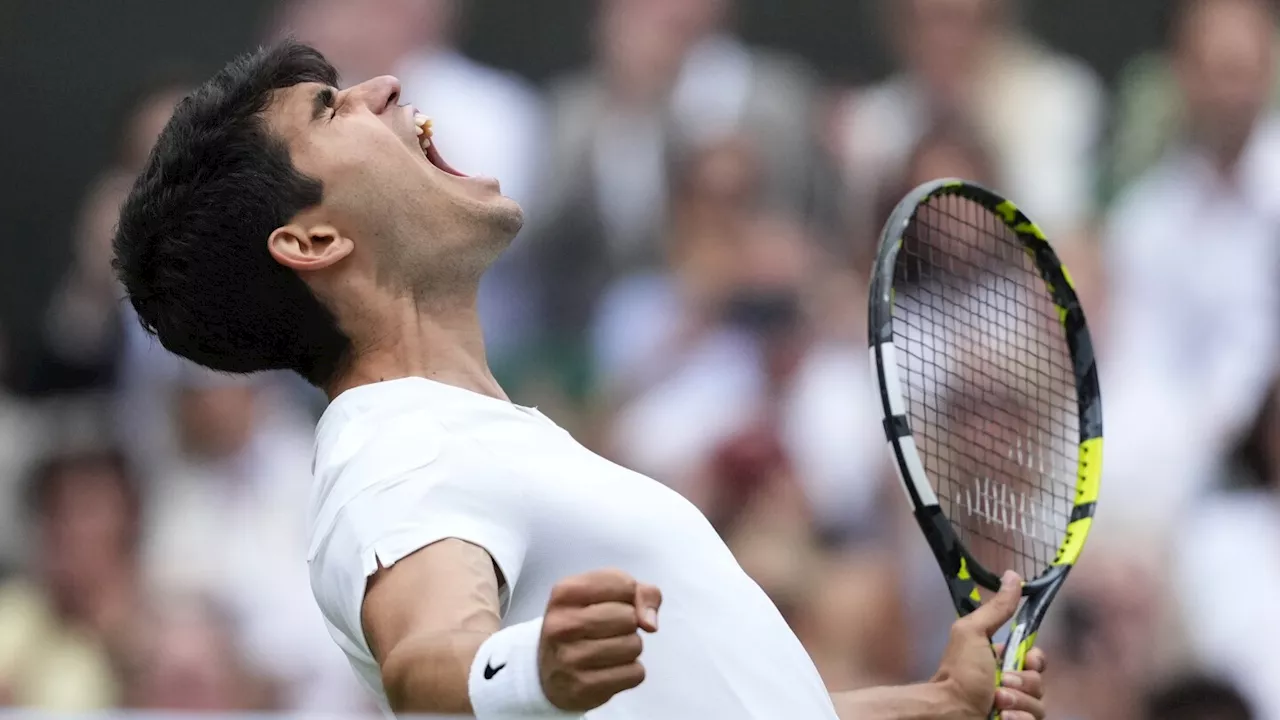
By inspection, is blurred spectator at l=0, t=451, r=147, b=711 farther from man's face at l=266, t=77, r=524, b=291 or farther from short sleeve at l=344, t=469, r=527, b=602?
short sleeve at l=344, t=469, r=527, b=602

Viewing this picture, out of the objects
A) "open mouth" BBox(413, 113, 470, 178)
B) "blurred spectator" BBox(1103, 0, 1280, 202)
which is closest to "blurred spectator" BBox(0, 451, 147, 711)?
"blurred spectator" BBox(1103, 0, 1280, 202)

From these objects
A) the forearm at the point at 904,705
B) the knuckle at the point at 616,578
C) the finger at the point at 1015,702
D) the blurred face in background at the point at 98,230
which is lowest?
the blurred face in background at the point at 98,230

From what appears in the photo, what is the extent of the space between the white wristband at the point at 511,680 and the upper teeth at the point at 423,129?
1.16m

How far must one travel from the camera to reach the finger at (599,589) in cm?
169

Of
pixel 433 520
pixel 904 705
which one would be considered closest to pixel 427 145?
pixel 433 520

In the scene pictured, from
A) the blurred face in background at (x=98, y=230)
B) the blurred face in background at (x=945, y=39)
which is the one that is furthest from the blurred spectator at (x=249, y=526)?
the blurred face in background at (x=945, y=39)

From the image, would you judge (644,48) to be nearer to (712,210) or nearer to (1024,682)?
(712,210)

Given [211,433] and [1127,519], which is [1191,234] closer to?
[1127,519]

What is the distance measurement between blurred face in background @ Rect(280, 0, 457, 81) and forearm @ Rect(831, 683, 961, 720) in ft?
14.3

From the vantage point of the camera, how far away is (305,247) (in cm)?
252

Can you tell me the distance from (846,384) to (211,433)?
86.7 inches

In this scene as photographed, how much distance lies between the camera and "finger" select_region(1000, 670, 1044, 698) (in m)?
2.69

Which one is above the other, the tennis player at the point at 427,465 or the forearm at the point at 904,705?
the tennis player at the point at 427,465

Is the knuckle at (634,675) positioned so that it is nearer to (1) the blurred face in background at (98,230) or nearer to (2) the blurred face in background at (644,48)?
(2) the blurred face in background at (644,48)
